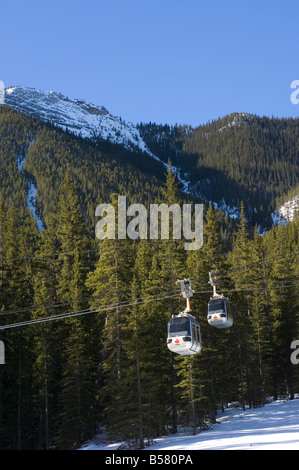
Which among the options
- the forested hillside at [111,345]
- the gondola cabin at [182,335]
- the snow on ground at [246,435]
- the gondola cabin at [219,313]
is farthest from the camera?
the forested hillside at [111,345]

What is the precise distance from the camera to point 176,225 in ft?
152

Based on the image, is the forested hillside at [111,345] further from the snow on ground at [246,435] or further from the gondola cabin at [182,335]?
the gondola cabin at [182,335]

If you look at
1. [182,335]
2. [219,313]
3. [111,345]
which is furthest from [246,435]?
[111,345]

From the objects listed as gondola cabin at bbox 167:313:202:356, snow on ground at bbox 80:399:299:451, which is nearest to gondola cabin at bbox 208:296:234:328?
gondola cabin at bbox 167:313:202:356

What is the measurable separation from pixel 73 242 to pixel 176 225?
13982 millimetres

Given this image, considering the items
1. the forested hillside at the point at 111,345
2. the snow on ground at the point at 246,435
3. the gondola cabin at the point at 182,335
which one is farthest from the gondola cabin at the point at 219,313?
the snow on ground at the point at 246,435

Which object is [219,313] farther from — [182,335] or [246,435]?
[246,435]

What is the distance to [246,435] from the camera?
32.9 metres

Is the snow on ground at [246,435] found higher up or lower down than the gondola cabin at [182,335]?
lower down

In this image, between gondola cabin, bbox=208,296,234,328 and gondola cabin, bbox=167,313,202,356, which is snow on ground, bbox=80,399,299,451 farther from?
gondola cabin, bbox=208,296,234,328

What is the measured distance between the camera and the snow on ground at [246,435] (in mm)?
27391
